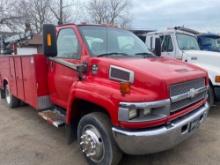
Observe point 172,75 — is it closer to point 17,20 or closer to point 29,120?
point 29,120

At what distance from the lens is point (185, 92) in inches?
134

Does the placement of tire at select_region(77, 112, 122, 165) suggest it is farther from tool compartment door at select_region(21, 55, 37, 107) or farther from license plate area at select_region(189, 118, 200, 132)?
tool compartment door at select_region(21, 55, 37, 107)

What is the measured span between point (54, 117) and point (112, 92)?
6.02ft

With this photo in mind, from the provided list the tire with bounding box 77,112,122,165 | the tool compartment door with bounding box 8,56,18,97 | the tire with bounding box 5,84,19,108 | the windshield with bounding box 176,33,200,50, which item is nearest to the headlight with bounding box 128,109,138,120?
the tire with bounding box 77,112,122,165

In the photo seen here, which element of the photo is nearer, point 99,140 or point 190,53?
point 99,140

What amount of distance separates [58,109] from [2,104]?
377 centimetres

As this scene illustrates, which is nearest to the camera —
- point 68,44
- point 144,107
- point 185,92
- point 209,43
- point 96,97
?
point 144,107

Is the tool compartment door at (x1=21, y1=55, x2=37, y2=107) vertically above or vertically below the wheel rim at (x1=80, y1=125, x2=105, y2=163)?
above

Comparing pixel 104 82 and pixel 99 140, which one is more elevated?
pixel 104 82

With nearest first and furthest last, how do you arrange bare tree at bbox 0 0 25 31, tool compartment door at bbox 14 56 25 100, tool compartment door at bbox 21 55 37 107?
1. tool compartment door at bbox 21 55 37 107
2. tool compartment door at bbox 14 56 25 100
3. bare tree at bbox 0 0 25 31

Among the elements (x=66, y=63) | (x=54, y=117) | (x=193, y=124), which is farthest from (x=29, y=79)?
(x=193, y=124)

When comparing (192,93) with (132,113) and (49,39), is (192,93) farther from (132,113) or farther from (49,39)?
(49,39)

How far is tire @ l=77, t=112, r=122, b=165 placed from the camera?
10.7 feet

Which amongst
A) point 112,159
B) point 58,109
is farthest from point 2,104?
point 112,159
